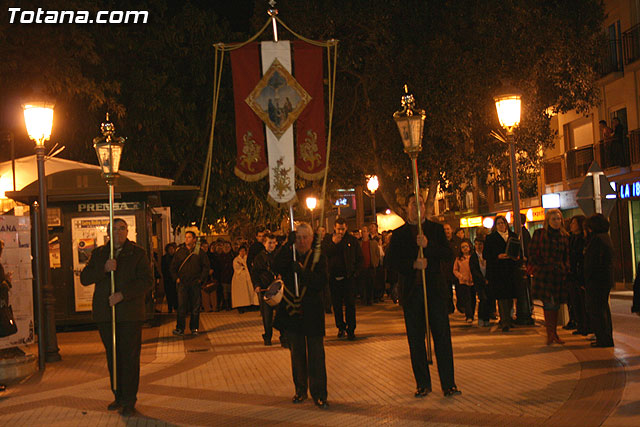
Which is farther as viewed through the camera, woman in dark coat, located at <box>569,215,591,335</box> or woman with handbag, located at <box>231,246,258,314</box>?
woman with handbag, located at <box>231,246,258,314</box>

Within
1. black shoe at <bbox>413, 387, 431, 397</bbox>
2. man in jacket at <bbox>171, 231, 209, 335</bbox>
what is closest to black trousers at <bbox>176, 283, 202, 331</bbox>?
man in jacket at <bbox>171, 231, 209, 335</bbox>

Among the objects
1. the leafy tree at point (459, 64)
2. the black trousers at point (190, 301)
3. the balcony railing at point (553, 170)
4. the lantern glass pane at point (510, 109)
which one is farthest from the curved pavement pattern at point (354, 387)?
the balcony railing at point (553, 170)

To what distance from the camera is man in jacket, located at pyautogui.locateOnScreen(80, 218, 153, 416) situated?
8.54 metres

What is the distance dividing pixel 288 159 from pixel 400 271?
211 cm

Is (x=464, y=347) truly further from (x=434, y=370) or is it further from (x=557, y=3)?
(x=557, y=3)

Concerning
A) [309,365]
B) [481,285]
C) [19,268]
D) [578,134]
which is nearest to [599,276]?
[481,285]

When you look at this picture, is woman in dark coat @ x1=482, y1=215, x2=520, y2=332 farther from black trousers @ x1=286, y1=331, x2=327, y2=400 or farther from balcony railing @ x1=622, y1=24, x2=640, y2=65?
balcony railing @ x1=622, y1=24, x2=640, y2=65

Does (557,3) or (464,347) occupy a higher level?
(557,3)

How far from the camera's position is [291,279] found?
29.1ft

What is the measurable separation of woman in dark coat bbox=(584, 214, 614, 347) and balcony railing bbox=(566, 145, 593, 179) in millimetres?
18340

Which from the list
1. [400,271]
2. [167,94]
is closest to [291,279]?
[400,271]

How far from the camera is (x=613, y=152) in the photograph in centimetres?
2630

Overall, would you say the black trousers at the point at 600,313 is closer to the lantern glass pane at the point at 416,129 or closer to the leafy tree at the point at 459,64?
the lantern glass pane at the point at 416,129

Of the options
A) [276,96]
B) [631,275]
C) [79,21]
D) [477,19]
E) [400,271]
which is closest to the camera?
[400,271]
